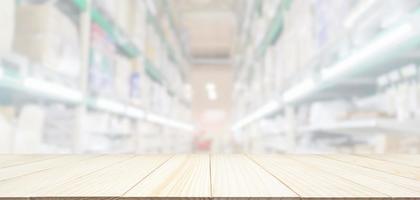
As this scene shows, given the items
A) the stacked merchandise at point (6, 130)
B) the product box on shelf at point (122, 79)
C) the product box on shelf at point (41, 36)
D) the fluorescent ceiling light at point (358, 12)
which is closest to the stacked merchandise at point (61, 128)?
the product box on shelf at point (41, 36)

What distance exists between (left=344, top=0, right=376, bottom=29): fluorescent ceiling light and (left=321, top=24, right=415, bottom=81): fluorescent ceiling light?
10cm

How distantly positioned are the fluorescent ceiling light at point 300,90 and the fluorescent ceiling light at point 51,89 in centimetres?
98

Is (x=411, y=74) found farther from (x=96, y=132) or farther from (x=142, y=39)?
(x=142, y=39)

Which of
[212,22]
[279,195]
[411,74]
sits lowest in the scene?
[279,195]

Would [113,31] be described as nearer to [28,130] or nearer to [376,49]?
[28,130]

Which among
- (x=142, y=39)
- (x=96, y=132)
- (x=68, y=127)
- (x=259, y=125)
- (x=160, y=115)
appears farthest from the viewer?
(x=259, y=125)

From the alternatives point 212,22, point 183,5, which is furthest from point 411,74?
point 212,22

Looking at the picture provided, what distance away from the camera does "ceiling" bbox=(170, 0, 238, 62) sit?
5.66 metres

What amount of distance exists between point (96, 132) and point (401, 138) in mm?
1547

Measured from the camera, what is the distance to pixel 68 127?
4.62 ft

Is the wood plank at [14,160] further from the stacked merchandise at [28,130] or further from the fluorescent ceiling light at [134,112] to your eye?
the fluorescent ceiling light at [134,112]

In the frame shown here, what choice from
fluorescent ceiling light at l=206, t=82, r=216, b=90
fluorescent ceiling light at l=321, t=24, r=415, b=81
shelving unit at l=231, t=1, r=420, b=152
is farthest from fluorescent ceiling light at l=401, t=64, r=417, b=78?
fluorescent ceiling light at l=206, t=82, r=216, b=90

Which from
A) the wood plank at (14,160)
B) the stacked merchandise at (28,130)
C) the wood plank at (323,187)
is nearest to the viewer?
the wood plank at (323,187)

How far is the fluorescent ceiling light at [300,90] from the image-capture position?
4.50 feet
